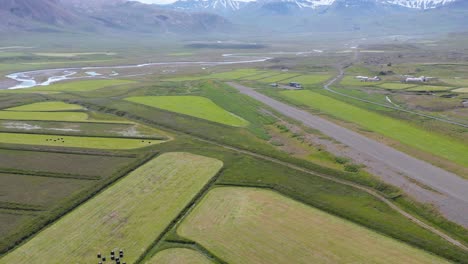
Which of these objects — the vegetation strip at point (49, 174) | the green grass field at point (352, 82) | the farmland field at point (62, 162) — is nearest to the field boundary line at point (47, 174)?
the vegetation strip at point (49, 174)

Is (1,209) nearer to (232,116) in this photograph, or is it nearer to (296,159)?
(296,159)

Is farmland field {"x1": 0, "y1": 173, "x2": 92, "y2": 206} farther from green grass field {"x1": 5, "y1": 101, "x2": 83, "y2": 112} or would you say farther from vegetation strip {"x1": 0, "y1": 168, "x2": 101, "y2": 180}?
green grass field {"x1": 5, "y1": 101, "x2": 83, "y2": 112}

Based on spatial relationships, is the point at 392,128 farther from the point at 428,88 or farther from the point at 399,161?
the point at 428,88

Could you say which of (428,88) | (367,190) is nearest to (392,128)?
(367,190)

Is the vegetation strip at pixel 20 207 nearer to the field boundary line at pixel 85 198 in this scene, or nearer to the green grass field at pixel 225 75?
the field boundary line at pixel 85 198

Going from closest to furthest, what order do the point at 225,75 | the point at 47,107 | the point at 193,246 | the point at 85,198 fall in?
the point at 193,246, the point at 85,198, the point at 47,107, the point at 225,75

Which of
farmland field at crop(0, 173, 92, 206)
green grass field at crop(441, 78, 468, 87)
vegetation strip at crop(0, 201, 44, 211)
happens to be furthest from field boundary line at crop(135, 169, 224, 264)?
green grass field at crop(441, 78, 468, 87)
